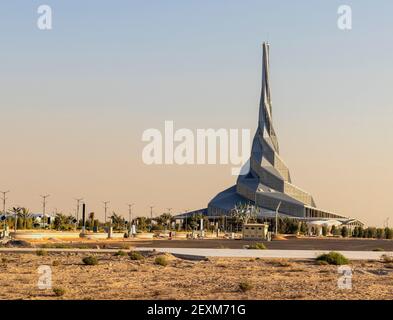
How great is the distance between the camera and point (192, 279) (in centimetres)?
3039

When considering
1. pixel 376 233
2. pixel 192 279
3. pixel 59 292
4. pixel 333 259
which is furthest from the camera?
pixel 376 233

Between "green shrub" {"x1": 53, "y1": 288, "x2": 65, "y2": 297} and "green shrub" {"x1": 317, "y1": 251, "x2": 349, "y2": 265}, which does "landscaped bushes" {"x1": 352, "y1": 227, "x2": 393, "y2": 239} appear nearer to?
"green shrub" {"x1": 317, "y1": 251, "x2": 349, "y2": 265}

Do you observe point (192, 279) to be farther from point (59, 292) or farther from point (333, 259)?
point (333, 259)

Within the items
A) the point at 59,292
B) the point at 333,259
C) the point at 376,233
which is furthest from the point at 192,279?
the point at 376,233

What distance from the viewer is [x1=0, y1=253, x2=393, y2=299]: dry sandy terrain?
24.6 metres

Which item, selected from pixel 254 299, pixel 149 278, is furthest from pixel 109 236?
pixel 254 299

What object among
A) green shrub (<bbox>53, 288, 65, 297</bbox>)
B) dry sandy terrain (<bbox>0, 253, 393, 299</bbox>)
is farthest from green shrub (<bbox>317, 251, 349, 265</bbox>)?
green shrub (<bbox>53, 288, 65, 297</bbox>)

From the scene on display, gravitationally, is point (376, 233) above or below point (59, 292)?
below

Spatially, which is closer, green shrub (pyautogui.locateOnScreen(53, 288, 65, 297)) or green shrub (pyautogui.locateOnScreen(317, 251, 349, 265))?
green shrub (pyautogui.locateOnScreen(53, 288, 65, 297))

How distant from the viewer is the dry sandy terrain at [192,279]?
24.6 meters

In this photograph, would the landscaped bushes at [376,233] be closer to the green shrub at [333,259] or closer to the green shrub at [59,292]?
the green shrub at [333,259]

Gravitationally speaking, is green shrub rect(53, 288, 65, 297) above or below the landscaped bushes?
above
